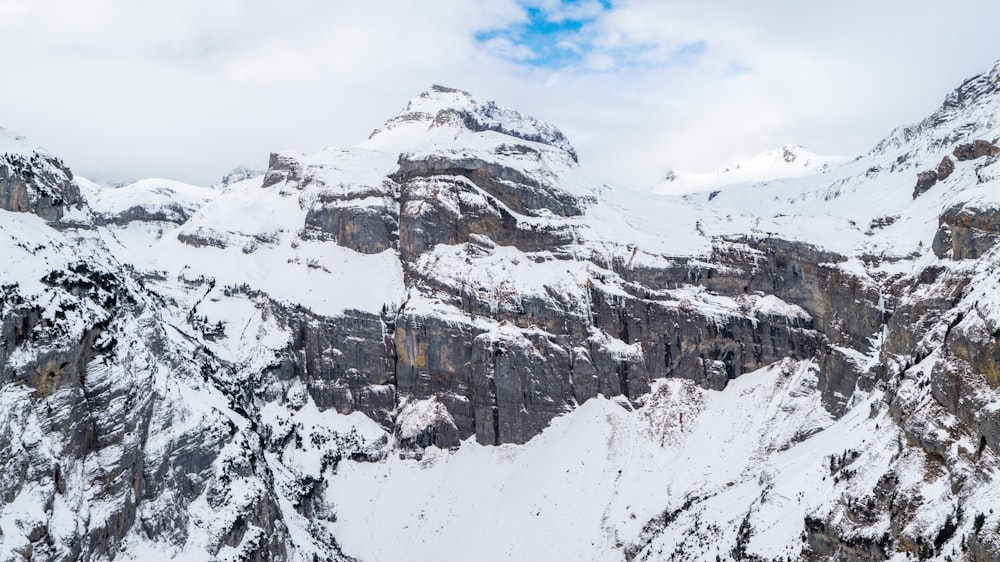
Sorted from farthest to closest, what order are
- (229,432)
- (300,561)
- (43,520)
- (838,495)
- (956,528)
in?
1. (300,561)
2. (229,432)
3. (838,495)
4. (43,520)
5. (956,528)

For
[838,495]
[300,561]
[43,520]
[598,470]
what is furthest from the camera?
[598,470]

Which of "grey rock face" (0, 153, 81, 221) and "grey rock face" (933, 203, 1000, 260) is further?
"grey rock face" (933, 203, 1000, 260)

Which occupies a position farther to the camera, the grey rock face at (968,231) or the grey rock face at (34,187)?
the grey rock face at (968,231)

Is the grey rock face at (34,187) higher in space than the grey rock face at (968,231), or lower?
higher

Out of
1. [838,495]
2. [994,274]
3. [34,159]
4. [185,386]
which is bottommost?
[838,495]

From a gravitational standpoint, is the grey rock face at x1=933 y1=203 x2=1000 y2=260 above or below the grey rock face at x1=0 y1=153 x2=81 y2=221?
below

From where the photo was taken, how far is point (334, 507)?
196m

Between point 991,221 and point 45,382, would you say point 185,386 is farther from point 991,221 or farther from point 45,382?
point 991,221

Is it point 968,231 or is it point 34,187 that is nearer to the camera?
point 34,187

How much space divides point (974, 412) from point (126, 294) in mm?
115001

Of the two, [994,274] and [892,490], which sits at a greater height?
[994,274]

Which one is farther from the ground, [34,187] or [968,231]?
[34,187]

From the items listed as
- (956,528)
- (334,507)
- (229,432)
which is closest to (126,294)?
(229,432)

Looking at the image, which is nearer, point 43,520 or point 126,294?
point 43,520
